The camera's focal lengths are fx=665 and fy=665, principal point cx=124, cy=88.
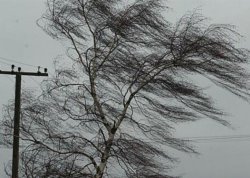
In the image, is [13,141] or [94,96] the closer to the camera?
[94,96]

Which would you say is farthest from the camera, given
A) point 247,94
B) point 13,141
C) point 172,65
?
point 13,141

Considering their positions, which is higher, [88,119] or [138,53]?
[138,53]

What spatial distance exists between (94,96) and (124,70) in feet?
3.70

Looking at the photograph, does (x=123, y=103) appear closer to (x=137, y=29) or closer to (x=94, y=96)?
(x=94, y=96)

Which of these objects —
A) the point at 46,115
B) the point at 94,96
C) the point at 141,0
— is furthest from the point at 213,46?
the point at 46,115

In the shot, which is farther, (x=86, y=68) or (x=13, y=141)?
(x=13, y=141)

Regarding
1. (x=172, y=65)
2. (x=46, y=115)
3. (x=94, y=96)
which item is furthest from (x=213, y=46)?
(x=46, y=115)

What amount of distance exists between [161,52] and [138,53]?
63 cm

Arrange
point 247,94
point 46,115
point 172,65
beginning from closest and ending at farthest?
point 247,94
point 172,65
point 46,115

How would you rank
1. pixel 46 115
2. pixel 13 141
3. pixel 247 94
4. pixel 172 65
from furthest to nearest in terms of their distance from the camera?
pixel 13 141 < pixel 46 115 < pixel 172 65 < pixel 247 94

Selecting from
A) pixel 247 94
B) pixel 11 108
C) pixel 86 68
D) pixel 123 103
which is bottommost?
pixel 247 94

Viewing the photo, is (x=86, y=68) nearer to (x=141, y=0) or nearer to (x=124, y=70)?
(x=124, y=70)

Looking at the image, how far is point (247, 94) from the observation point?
16266 millimetres

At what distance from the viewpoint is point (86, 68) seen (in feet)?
60.2
